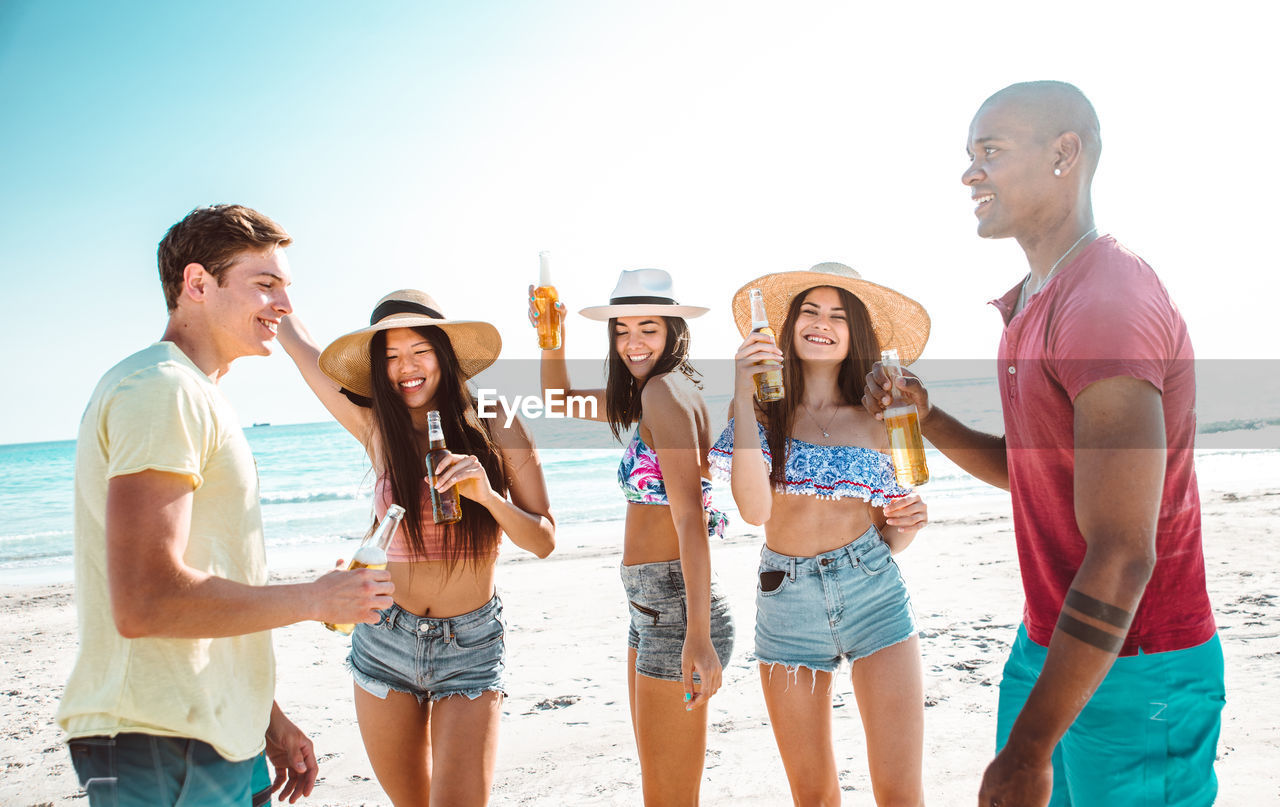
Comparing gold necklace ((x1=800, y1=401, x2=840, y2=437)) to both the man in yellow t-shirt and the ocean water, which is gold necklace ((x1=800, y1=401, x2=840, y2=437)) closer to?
the man in yellow t-shirt

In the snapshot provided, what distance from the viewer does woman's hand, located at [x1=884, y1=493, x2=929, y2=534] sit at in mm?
3387

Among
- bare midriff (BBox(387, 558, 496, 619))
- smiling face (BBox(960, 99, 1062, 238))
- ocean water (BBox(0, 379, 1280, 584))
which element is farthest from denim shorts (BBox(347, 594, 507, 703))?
ocean water (BBox(0, 379, 1280, 584))

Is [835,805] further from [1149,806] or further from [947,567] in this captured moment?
[947,567]

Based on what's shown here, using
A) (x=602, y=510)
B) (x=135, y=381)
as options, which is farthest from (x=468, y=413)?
(x=602, y=510)

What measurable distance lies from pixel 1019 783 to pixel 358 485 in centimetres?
1373

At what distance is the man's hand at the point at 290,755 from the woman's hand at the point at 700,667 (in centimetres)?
136

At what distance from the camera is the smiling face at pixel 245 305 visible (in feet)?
7.65

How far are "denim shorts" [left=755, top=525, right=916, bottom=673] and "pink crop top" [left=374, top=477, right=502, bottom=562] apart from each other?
120 cm

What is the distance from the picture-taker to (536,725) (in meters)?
5.45

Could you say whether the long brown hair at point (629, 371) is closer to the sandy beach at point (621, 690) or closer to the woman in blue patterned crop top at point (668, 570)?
the woman in blue patterned crop top at point (668, 570)

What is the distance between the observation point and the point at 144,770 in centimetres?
196

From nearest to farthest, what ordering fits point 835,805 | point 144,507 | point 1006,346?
point 144,507
point 1006,346
point 835,805

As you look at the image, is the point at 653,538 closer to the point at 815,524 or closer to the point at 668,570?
the point at 668,570

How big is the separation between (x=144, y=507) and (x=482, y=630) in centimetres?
155
